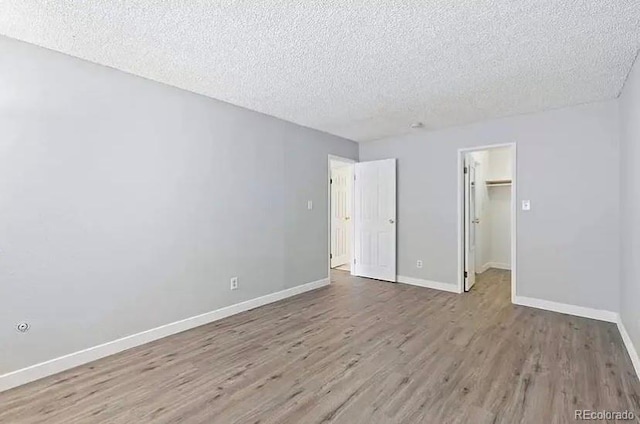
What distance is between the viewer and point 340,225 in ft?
22.5

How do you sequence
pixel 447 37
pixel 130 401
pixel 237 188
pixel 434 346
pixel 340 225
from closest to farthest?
pixel 130 401 < pixel 447 37 < pixel 434 346 < pixel 237 188 < pixel 340 225

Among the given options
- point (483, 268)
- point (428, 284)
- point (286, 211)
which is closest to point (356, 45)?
point (286, 211)

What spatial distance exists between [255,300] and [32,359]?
2103 millimetres

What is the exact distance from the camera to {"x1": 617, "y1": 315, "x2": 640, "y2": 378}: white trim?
7.98 ft

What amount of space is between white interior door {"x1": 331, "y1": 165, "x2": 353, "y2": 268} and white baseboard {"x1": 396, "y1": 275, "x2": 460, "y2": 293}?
1701 mm

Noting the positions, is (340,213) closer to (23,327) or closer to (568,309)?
(568,309)

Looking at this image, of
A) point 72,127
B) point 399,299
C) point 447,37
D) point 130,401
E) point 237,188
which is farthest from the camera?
point 399,299

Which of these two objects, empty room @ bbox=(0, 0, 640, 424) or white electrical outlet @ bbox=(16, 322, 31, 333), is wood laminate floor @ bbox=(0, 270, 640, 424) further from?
white electrical outlet @ bbox=(16, 322, 31, 333)

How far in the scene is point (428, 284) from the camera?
502 centimetres

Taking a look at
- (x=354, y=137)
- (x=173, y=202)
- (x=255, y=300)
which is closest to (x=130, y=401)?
(x=173, y=202)

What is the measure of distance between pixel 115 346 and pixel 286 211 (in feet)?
7.86

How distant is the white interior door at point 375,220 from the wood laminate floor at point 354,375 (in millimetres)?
1742

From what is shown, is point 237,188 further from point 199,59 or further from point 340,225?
point 340,225

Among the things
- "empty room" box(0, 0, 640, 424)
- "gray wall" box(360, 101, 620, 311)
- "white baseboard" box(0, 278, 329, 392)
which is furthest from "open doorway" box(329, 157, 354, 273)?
"white baseboard" box(0, 278, 329, 392)
